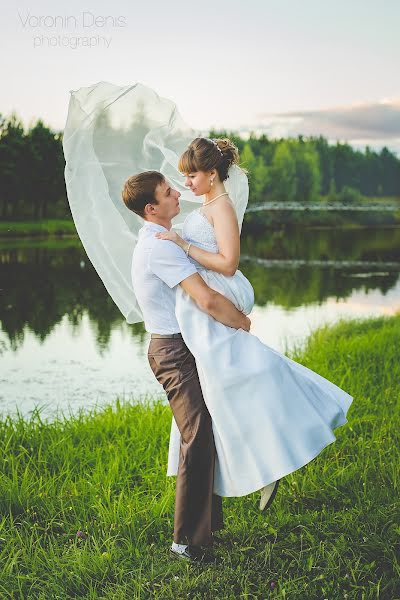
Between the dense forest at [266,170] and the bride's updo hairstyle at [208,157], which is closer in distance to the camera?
the bride's updo hairstyle at [208,157]

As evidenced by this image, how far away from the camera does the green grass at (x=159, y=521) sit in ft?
11.1

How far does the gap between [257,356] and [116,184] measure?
123cm

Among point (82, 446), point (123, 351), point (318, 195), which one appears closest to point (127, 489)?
point (82, 446)

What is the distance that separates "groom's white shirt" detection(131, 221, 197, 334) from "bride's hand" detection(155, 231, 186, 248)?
0.02 meters

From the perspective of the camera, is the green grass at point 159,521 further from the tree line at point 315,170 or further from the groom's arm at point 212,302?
the tree line at point 315,170

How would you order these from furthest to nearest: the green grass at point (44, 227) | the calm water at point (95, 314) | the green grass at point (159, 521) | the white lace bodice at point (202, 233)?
the green grass at point (44, 227)
the calm water at point (95, 314)
the green grass at point (159, 521)
the white lace bodice at point (202, 233)

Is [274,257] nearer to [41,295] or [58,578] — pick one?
[41,295]

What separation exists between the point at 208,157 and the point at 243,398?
1.02 metres

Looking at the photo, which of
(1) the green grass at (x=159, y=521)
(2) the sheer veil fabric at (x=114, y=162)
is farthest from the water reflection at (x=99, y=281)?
(2) the sheer veil fabric at (x=114, y=162)

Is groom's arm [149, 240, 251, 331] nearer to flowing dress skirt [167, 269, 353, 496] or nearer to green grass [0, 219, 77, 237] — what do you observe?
flowing dress skirt [167, 269, 353, 496]

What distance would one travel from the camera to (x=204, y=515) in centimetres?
338

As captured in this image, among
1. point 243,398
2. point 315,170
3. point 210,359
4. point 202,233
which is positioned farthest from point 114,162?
point 315,170

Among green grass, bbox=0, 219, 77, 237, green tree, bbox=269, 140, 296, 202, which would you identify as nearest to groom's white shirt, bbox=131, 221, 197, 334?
green grass, bbox=0, 219, 77, 237

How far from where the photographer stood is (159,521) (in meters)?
4.02
